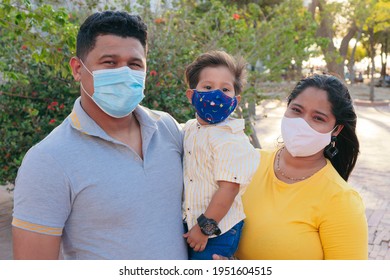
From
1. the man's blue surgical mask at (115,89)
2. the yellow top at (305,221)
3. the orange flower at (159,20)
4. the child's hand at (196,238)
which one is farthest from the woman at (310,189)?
the orange flower at (159,20)

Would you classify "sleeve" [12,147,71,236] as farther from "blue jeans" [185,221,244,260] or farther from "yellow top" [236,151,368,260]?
"yellow top" [236,151,368,260]

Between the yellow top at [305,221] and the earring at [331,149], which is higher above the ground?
the earring at [331,149]

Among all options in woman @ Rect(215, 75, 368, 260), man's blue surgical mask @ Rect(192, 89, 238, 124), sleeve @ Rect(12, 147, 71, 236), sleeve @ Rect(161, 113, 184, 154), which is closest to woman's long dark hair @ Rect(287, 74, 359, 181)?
woman @ Rect(215, 75, 368, 260)

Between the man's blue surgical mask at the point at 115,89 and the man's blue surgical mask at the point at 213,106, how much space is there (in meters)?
0.38

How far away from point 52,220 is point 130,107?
2.00 ft

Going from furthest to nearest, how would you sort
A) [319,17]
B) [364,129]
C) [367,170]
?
[319,17]
[364,129]
[367,170]

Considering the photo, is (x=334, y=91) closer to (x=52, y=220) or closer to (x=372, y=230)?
(x=52, y=220)

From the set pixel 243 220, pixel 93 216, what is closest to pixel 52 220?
pixel 93 216

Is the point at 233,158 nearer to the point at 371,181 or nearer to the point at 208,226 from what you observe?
the point at 208,226

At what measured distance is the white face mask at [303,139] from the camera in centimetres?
230

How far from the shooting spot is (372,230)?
621cm

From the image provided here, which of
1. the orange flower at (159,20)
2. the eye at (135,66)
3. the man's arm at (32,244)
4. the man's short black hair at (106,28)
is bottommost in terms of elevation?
the man's arm at (32,244)

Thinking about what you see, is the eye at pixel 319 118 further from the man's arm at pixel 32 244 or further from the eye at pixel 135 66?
the man's arm at pixel 32 244

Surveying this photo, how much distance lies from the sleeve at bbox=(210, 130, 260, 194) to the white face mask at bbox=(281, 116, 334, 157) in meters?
0.22
